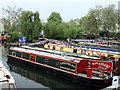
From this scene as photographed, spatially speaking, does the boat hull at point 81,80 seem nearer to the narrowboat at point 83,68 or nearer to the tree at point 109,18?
the narrowboat at point 83,68

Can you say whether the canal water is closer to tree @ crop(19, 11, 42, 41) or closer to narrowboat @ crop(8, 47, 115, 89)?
narrowboat @ crop(8, 47, 115, 89)

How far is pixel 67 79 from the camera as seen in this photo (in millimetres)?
10266

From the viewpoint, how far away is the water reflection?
9909 mm

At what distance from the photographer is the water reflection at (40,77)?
991 centimetres

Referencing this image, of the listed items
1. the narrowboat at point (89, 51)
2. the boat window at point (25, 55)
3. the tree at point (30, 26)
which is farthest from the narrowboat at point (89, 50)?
the tree at point (30, 26)

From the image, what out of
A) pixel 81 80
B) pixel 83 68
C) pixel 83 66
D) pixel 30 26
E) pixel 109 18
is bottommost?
pixel 81 80

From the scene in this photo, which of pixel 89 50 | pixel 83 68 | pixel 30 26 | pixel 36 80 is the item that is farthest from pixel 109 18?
pixel 36 80

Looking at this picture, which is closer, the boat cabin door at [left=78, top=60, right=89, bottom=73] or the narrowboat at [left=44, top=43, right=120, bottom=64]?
the boat cabin door at [left=78, top=60, right=89, bottom=73]

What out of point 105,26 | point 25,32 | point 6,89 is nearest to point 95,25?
point 105,26

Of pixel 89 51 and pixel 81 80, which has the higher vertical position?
pixel 89 51

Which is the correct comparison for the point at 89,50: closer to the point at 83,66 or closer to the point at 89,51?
the point at 89,51

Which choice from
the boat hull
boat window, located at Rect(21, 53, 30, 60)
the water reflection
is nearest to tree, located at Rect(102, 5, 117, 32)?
boat window, located at Rect(21, 53, 30, 60)

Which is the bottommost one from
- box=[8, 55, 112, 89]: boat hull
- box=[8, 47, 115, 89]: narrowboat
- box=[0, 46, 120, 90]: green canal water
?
box=[0, 46, 120, 90]: green canal water

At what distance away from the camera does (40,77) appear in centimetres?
1132
